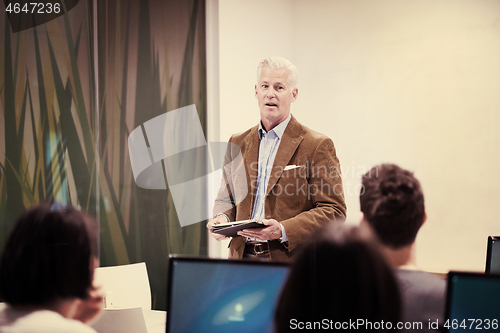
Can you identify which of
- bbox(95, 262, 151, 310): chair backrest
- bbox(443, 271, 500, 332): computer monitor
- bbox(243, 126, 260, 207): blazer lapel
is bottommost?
bbox(95, 262, 151, 310): chair backrest

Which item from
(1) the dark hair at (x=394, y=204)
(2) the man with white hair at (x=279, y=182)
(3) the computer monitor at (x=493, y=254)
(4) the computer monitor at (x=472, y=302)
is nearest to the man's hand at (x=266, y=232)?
(2) the man with white hair at (x=279, y=182)

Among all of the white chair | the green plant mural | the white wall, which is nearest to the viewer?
the white chair

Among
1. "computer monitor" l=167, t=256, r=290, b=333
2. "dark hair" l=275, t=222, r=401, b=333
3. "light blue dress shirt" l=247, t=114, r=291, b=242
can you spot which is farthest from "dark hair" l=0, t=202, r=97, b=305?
"light blue dress shirt" l=247, t=114, r=291, b=242

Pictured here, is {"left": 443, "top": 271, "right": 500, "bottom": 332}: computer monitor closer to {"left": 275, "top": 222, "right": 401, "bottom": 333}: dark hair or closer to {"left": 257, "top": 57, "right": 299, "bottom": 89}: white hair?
{"left": 275, "top": 222, "right": 401, "bottom": 333}: dark hair

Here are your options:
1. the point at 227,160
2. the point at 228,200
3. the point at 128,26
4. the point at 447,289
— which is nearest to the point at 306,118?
the point at 227,160

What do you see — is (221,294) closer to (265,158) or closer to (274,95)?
(265,158)

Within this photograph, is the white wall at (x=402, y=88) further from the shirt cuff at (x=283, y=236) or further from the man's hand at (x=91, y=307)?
the man's hand at (x=91, y=307)

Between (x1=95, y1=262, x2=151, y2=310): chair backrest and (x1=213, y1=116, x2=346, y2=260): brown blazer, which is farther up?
(x1=213, y1=116, x2=346, y2=260): brown blazer

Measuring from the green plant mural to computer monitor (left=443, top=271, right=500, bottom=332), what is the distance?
5.18 feet

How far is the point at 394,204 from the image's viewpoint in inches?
47.5

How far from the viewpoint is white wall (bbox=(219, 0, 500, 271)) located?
9.25 ft

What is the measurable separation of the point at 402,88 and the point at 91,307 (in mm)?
2720

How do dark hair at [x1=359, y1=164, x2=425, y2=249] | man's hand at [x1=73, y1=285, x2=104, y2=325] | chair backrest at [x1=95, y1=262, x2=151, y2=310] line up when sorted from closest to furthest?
man's hand at [x1=73, y1=285, x2=104, y2=325] → dark hair at [x1=359, y1=164, x2=425, y2=249] → chair backrest at [x1=95, y1=262, x2=151, y2=310]

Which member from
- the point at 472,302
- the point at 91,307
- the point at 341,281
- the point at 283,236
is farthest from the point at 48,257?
the point at 283,236
